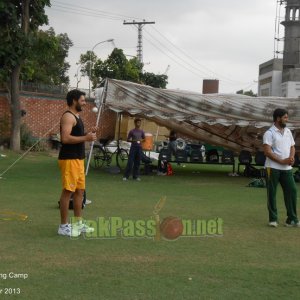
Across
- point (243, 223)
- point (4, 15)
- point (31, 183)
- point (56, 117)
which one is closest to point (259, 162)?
point (31, 183)

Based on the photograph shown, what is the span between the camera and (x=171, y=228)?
6613 millimetres

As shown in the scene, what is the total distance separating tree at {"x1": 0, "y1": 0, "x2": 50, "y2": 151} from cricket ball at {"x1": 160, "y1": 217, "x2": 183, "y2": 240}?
17315mm

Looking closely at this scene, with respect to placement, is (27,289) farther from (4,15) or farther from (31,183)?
(4,15)

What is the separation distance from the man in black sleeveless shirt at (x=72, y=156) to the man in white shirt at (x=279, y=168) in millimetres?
2788

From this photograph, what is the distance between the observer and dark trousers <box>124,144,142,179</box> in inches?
582

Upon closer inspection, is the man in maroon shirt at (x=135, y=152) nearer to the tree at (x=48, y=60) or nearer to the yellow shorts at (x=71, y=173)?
the yellow shorts at (x=71, y=173)

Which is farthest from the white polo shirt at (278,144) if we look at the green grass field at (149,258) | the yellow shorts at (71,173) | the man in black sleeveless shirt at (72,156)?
the yellow shorts at (71,173)

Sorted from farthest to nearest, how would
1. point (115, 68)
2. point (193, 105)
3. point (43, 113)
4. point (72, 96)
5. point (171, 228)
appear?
point (115, 68)
point (43, 113)
point (193, 105)
point (72, 96)
point (171, 228)

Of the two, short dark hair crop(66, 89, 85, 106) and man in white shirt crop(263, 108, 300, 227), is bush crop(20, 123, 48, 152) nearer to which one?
man in white shirt crop(263, 108, 300, 227)

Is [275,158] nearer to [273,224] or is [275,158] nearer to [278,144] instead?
[278,144]

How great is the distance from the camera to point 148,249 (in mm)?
6387

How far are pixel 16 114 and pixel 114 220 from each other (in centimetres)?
1749

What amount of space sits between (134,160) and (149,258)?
901 centimetres

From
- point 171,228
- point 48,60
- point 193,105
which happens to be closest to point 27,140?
point 48,60
